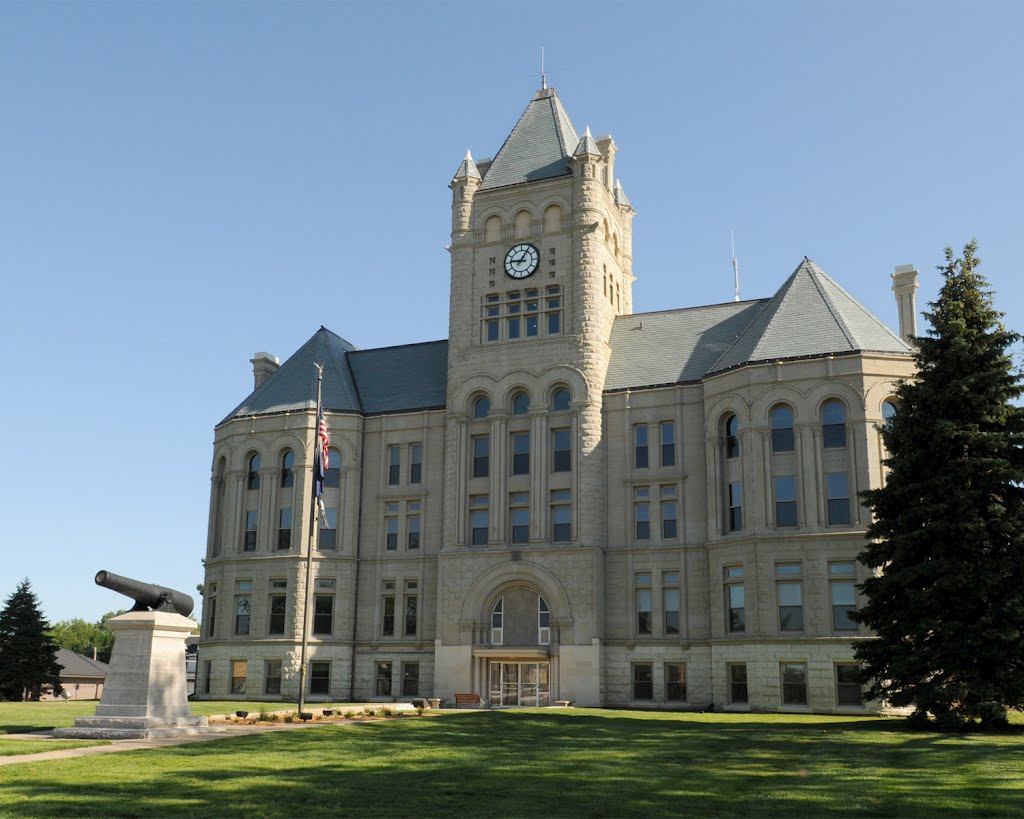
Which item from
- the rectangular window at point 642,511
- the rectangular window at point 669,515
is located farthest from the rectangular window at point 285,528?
the rectangular window at point 669,515

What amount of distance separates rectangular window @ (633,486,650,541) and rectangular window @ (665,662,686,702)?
18.6ft

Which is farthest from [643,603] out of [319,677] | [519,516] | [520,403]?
[319,677]

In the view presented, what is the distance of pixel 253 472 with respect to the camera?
5178 centimetres

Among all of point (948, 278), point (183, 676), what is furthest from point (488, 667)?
point (948, 278)

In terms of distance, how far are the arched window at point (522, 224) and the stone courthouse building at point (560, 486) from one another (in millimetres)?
101

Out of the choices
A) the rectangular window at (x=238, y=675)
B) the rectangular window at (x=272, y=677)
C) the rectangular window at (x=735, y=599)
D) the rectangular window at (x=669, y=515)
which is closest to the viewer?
the rectangular window at (x=735, y=599)

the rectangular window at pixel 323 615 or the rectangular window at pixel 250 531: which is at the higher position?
the rectangular window at pixel 250 531

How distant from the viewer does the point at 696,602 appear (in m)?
43.3

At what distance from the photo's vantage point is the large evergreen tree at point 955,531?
2658 cm

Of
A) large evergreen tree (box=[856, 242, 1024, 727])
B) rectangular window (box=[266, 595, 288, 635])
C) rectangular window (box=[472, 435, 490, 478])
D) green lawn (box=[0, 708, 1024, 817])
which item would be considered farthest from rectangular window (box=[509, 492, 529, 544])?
green lawn (box=[0, 708, 1024, 817])

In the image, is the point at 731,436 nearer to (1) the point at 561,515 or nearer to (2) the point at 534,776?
(1) the point at 561,515

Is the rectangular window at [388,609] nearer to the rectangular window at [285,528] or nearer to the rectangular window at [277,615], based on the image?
the rectangular window at [277,615]

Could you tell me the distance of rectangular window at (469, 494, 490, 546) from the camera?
157ft

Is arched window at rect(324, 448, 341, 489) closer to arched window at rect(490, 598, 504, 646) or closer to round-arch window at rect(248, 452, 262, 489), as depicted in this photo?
round-arch window at rect(248, 452, 262, 489)
